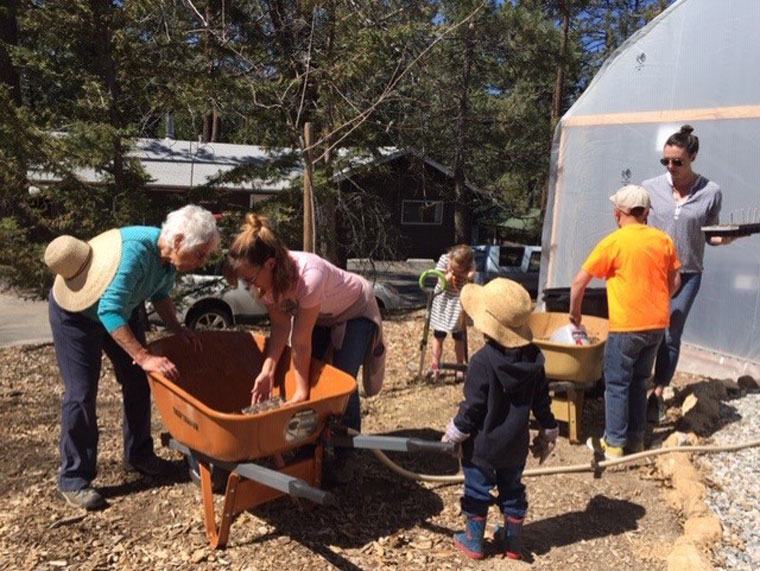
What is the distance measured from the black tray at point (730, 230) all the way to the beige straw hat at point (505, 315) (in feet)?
7.35

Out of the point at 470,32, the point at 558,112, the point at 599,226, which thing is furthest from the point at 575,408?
the point at 558,112

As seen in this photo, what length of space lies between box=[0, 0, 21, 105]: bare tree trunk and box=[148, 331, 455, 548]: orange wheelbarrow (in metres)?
5.54

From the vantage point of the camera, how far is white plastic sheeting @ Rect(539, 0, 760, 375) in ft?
19.8

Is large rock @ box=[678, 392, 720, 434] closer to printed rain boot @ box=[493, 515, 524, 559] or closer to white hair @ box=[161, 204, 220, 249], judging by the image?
printed rain boot @ box=[493, 515, 524, 559]

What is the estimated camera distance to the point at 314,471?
3111 mm

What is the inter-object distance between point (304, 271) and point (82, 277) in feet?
3.41

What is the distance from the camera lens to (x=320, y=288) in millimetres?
3000

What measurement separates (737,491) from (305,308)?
2665mm

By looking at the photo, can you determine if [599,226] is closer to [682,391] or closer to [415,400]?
[682,391]

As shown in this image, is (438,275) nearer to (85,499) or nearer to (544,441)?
(544,441)


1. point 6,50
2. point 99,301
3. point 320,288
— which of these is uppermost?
point 6,50

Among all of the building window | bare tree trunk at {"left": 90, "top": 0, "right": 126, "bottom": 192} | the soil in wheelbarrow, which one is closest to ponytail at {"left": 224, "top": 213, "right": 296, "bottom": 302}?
the soil in wheelbarrow


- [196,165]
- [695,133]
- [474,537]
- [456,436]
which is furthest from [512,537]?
[196,165]

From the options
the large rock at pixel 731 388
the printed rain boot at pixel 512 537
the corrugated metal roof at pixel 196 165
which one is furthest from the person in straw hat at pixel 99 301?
the large rock at pixel 731 388
